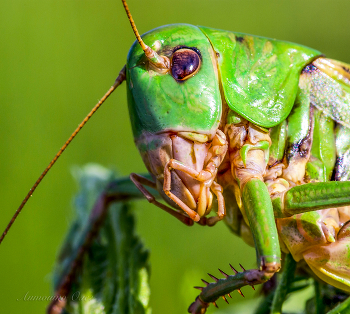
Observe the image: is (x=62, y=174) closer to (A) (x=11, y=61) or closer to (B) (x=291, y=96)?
(A) (x=11, y=61)

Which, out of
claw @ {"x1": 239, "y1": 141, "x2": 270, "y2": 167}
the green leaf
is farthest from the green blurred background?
claw @ {"x1": 239, "y1": 141, "x2": 270, "y2": 167}

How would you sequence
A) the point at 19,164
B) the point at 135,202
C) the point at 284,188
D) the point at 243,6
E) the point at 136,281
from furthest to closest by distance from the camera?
the point at 243,6, the point at 19,164, the point at 135,202, the point at 136,281, the point at 284,188

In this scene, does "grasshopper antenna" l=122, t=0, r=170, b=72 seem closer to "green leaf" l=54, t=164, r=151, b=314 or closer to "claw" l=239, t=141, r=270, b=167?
"claw" l=239, t=141, r=270, b=167

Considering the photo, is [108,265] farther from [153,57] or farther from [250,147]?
[153,57]

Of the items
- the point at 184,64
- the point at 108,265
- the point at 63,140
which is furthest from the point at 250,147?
the point at 63,140

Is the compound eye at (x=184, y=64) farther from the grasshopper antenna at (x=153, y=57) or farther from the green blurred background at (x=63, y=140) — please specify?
the green blurred background at (x=63, y=140)

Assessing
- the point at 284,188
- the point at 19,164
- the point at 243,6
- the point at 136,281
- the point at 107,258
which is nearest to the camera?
the point at 284,188

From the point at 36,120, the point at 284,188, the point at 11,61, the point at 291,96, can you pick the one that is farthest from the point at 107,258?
the point at 11,61
